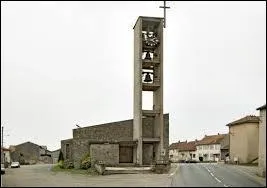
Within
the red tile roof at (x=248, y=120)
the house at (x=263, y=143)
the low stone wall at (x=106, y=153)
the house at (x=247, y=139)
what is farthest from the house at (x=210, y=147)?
the house at (x=263, y=143)

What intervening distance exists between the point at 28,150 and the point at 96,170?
72.5m

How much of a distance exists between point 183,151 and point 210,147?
1649 cm

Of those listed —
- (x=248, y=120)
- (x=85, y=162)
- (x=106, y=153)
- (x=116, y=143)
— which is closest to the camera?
(x=85, y=162)

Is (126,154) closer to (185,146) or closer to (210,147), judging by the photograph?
(210,147)

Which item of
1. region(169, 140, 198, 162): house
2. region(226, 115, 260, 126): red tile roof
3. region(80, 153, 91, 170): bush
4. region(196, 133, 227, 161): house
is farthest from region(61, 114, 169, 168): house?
region(169, 140, 198, 162): house

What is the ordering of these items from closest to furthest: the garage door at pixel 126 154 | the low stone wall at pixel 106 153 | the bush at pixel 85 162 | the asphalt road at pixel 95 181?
the asphalt road at pixel 95 181 → the bush at pixel 85 162 → the low stone wall at pixel 106 153 → the garage door at pixel 126 154

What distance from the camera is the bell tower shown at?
2154 inches

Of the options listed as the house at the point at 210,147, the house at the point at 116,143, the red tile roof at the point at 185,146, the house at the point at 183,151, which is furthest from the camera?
the red tile roof at the point at 185,146

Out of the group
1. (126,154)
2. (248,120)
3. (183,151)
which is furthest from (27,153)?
(248,120)

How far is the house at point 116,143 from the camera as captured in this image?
55.3 meters

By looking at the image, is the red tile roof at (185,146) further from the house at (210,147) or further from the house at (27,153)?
the house at (27,153)

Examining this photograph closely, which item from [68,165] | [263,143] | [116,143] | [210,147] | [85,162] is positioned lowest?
[210,147]

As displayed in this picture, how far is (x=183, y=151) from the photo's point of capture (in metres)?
143

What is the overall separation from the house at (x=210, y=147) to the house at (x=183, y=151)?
262 cm
